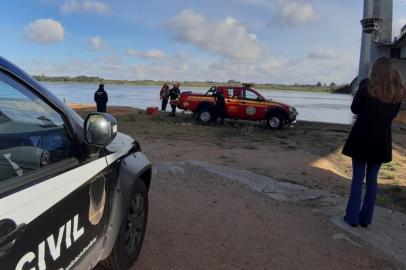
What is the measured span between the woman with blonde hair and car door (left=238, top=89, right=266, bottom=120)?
588 inches

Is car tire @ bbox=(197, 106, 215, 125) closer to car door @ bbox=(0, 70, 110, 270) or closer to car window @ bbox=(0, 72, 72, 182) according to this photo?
car door @ bbox=(0, 70, 110, 270)

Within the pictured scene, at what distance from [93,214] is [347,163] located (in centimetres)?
1021

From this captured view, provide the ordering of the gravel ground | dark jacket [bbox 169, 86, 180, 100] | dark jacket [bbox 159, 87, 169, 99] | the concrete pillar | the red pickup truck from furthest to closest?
the concrete pillar → dark jacket [bbox 159, 87, 169, 99] → dark jacket [bbox 169, 86, 180, 100] → the red pickup truck → the gravel ground

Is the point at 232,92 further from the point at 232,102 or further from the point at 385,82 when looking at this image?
the point at 385,82

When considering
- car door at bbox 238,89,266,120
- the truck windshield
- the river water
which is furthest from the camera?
the river water

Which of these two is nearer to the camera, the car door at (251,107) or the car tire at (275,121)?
the car tire at (275,121)

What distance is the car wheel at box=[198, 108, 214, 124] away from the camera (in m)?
21.0

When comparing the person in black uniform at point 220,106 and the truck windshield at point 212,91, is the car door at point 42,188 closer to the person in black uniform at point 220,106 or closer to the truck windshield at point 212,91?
the person in black uniform at point 220,106

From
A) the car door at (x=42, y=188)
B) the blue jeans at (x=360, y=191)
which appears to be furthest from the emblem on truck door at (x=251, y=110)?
the car door at (x=42, y=188)

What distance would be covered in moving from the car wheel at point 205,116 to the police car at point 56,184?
56.3ft

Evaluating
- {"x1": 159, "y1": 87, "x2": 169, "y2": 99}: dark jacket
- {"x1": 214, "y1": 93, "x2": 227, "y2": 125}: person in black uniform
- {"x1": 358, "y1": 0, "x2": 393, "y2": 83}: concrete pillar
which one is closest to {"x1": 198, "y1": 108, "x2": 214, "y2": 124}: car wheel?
{"x1": 214, "y1": 93, "x2": 227, "y2": 125}: person in black uniform

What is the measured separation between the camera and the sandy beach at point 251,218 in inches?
182

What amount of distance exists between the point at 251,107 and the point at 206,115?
1.91 metres

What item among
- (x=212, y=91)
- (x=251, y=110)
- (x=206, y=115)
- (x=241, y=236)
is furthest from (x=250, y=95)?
(x=241, y=236)
